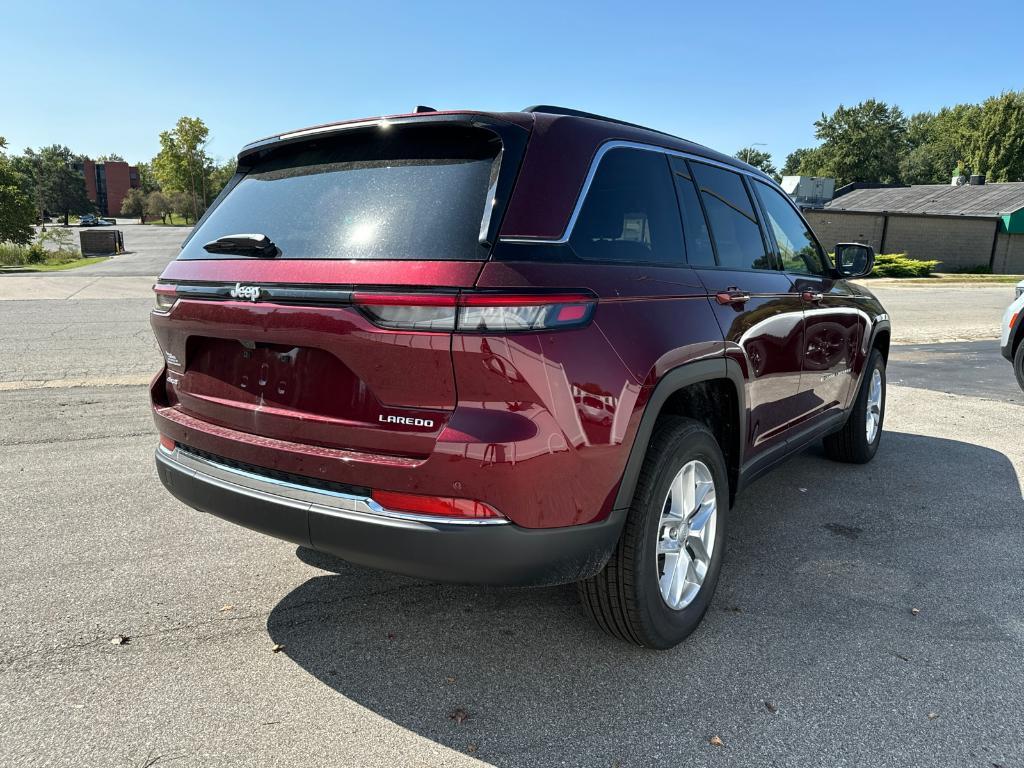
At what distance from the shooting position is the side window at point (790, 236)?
4047mm

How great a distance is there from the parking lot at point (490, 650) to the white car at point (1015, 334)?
13.3ft

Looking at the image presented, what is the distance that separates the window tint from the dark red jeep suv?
0.02 metres

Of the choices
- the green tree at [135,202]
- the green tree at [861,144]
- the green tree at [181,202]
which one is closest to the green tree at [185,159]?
the green tree at [181,202]

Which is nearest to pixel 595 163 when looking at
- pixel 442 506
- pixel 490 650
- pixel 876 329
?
pixel 442 506

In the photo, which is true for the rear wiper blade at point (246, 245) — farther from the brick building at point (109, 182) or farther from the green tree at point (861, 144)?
the brick building at point (109, 182)

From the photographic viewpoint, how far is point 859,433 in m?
5.16

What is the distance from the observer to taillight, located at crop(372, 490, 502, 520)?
2188 mm

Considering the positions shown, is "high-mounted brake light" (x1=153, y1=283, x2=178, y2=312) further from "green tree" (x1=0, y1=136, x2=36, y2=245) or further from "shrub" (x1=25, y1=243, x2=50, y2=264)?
"green tree" (x1=0, y1=136, x2=36, y2=245)

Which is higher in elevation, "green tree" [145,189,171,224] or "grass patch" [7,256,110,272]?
"green tree" [145,189,171,224]

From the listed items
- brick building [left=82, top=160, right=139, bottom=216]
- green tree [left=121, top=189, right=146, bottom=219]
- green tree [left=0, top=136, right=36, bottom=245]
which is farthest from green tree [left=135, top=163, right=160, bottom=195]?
green tree [left=0, top=136, right=36, bottom=245]

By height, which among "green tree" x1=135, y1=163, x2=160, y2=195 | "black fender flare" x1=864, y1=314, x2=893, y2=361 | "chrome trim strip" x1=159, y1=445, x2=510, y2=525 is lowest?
"chrome trim strip" x1=159, y1=445, x2=510, y2=525

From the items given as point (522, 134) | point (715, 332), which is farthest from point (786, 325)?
point (522, 134)

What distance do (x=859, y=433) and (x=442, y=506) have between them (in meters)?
3.94

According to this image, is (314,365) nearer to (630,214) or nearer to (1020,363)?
(630,214)
